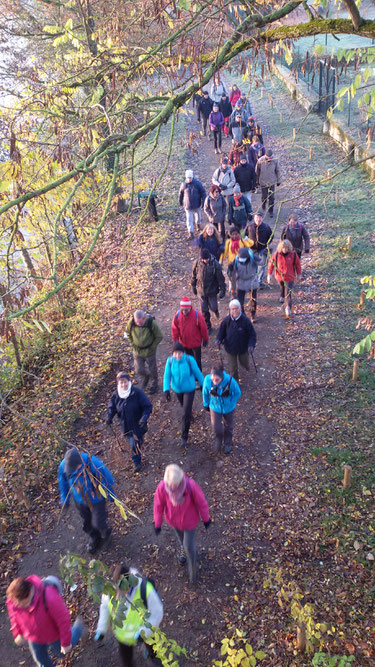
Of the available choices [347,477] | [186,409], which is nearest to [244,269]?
[186,409]

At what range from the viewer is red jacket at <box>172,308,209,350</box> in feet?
26.2

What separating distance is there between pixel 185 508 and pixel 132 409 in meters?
1.87

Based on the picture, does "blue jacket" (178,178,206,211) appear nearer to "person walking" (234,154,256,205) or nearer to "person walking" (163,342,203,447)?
"person walking" (234,154,256,205)

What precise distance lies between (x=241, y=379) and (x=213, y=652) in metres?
4.67

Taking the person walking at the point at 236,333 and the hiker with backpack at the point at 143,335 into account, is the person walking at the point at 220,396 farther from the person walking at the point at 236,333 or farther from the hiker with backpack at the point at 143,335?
the hiker with backpack at the point at 143,335

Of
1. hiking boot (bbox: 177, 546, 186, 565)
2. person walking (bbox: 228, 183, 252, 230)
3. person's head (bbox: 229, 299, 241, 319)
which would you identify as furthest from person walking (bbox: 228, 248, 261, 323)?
hiking boot (bbox: 177, 546, 186, 565)

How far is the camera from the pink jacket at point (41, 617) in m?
4.31

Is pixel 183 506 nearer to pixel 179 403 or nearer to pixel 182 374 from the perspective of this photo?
pixel 182 374

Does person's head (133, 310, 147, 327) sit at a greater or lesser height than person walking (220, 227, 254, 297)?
lesser

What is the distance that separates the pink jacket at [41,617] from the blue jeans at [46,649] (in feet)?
0.50

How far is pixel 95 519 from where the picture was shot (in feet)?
20.0

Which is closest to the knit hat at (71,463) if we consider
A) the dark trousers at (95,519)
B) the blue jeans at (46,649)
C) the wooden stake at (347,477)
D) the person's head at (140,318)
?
the dark trousers at (95,519)

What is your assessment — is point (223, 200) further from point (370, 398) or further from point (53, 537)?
point (53, 537)

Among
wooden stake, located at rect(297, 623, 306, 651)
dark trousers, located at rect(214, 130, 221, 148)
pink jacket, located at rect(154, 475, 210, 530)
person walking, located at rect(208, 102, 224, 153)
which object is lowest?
wooden stake, located at rect(297, 623, 306, 651)
